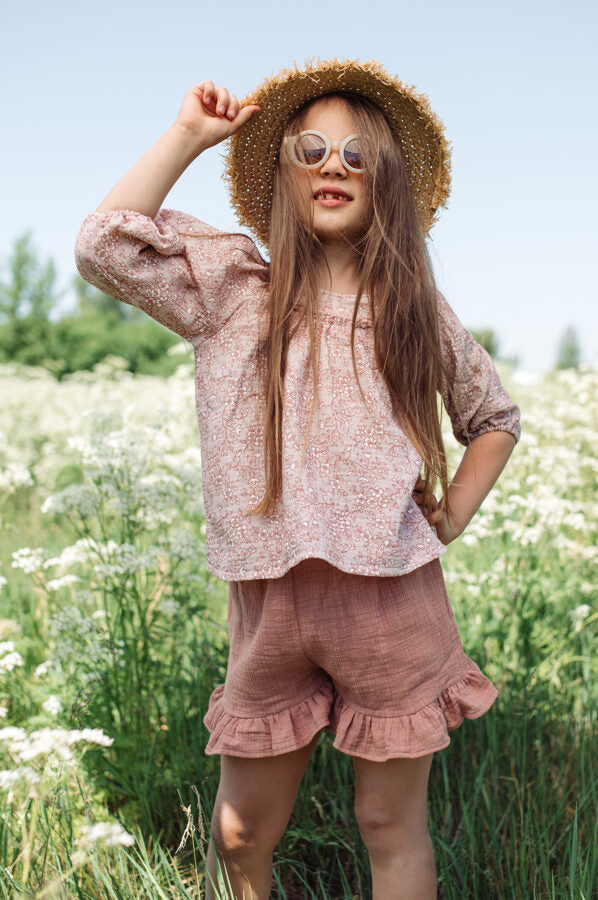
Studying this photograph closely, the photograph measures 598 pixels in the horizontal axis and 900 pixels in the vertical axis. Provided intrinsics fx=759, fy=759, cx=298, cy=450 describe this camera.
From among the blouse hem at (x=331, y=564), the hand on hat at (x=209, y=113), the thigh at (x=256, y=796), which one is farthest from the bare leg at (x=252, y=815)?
the hand on hat at (x=209, y=113)

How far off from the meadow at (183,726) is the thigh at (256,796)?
0.27 ft

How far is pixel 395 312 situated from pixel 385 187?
0.29 meters

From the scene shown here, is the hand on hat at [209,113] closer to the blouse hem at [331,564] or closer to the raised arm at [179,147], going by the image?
the raised arm at [179,147]

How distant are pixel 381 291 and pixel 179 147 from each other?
0.51 m

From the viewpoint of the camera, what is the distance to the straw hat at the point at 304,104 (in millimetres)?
1657

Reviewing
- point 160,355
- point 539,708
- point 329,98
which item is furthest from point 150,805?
point 160,355

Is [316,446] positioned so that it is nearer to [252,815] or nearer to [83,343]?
[252,815]

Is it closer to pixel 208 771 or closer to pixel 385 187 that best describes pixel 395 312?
pixel 385 187

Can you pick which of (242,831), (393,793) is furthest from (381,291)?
(242,831)

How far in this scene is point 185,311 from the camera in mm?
1519

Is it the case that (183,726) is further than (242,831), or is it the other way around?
(183,726)

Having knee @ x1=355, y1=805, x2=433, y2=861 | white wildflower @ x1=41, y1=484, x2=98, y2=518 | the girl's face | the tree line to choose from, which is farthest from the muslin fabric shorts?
the tree line

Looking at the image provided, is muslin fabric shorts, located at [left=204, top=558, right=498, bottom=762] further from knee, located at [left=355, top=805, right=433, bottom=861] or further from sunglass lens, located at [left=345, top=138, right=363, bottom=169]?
sunglass lens, located at [left=345, top=138, right=363, bottom=169]

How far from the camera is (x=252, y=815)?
5.23ft
